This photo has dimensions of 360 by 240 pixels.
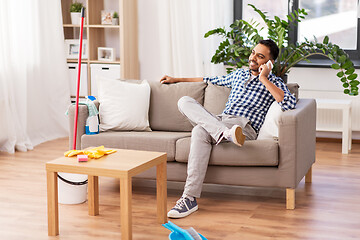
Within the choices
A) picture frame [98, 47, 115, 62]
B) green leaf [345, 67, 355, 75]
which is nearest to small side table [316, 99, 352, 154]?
green leaf [345, 67, 355, 75]

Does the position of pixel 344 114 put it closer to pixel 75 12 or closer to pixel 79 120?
pixel 79 120

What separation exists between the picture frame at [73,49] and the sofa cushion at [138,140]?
83.3 inches

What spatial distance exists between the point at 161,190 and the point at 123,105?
966mm

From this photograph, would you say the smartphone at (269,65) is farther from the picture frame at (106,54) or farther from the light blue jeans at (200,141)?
the picture frame at (106,54)

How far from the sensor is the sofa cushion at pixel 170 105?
387 centimetres

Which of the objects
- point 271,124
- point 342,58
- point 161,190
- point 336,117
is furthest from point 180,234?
point 336,117

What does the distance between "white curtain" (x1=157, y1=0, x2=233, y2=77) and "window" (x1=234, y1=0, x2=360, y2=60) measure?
437 millimetres

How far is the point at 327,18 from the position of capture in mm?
5492

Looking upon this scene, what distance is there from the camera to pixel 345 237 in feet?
9.29

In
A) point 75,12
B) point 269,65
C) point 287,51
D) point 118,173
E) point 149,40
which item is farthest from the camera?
point 149,40

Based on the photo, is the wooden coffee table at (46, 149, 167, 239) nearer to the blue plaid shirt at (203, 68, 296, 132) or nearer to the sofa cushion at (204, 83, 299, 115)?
the blue plaid shirt at (203, 68, 296, 132)

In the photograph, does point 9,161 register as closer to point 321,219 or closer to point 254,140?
point 254,140

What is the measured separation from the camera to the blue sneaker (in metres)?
3.12

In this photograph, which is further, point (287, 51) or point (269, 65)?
point (287, 51)
